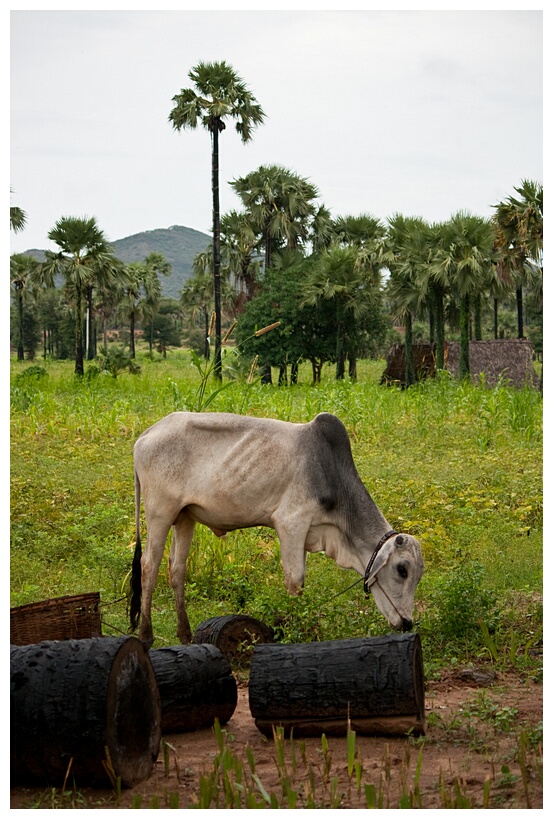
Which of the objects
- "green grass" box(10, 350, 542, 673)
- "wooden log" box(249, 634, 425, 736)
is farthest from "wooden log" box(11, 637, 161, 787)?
"green grass" box(10, 350, 542, 673)

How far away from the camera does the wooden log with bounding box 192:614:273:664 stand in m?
5.73

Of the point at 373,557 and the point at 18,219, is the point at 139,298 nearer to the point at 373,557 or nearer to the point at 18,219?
the point at 18,219

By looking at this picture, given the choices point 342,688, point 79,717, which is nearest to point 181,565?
point 342,688

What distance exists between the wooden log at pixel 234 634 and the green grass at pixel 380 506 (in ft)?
0.60

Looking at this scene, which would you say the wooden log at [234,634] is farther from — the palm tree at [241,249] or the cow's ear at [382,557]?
the palm tree at [241,249]

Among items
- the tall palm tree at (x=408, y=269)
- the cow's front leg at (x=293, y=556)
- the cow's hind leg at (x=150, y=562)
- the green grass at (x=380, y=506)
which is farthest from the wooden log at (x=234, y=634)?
the tall palm tree at (x=408, y=269)

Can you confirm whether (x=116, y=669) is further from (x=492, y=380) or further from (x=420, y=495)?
(x=492, y=380)

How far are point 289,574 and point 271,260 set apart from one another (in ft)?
95.6

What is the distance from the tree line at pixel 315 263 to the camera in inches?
933

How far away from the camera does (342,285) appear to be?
2941 centimetres

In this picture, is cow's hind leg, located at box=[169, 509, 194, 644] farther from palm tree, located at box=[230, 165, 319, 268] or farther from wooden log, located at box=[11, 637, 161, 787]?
palm tree, located at box=[230, 165, 319, 268]

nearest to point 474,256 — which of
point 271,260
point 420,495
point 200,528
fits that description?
point 271,260

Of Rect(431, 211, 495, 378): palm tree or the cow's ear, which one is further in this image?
Rect(431, 211, 495, 378): palm tree

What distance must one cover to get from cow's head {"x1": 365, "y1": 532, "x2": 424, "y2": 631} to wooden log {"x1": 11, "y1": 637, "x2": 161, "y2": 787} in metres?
2.14
